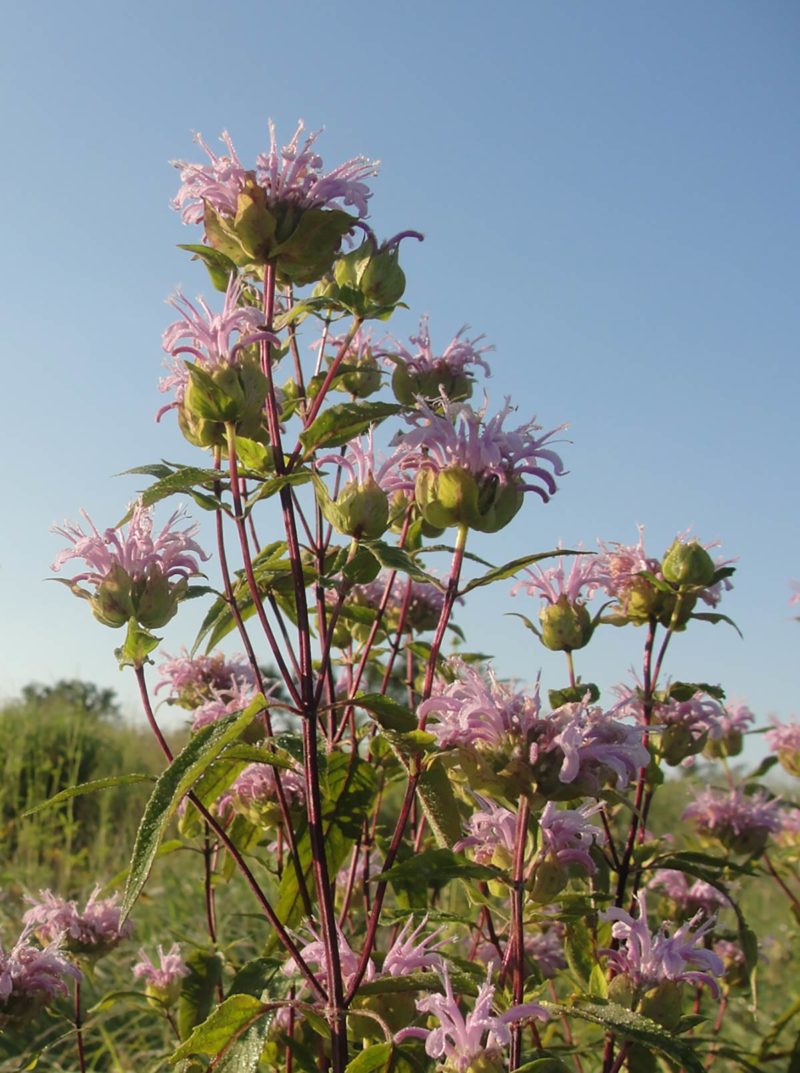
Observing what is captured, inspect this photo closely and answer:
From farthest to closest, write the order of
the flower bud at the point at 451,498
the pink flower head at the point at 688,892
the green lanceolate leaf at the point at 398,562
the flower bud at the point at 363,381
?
the pink flower head at the point at 688,892
the flower bud at the point at 363,381
the flower bud at the point at 451,498
the green lanceolate leaf at the point at 398,562

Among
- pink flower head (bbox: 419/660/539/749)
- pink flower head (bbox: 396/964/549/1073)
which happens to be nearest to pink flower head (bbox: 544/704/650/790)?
pink flower head (bbox: 419/660/539/749)

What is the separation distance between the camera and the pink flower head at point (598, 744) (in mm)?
1013

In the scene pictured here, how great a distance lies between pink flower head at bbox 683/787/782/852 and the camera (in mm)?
2195

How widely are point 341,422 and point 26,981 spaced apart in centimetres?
102

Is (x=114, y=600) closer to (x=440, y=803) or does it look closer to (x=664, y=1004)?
(x=440, y=803)

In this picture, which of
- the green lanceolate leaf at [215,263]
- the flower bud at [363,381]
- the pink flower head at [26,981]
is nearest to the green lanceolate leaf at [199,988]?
the pink flower head at [26,981]

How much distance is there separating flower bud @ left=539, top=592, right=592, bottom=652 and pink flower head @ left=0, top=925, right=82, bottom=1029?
3.02 ft

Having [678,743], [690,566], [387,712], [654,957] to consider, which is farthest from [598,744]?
[678,743]

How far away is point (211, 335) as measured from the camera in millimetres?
1195

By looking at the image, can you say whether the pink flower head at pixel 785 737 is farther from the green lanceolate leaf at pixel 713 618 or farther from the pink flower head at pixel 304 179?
the pink flower head at pixel 304 179

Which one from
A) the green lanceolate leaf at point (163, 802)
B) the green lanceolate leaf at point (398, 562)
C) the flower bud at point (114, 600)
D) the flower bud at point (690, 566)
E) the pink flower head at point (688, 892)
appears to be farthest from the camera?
the pink flower head at point (688, 892)

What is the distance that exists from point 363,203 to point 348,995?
0.94m

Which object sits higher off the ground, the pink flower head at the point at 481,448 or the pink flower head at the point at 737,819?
the pink flower head at the point at 481,448

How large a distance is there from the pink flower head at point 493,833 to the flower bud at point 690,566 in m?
0.55
